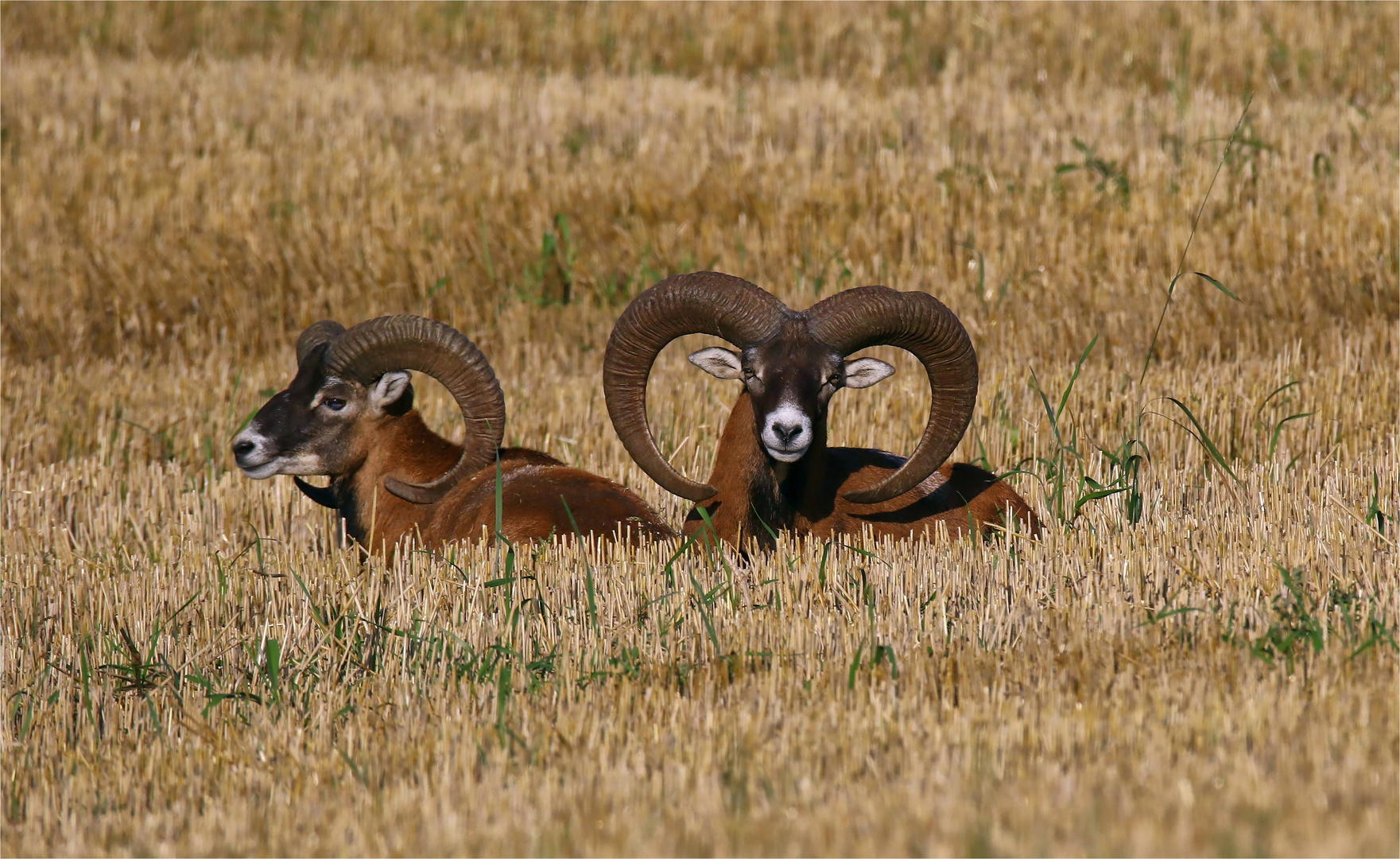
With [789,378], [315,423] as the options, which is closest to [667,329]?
[789,378]

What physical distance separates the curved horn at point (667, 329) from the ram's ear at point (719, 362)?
0.08 m

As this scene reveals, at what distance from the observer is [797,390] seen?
691cm

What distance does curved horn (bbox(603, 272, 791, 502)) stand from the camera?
7.16m

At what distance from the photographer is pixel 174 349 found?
13375mm

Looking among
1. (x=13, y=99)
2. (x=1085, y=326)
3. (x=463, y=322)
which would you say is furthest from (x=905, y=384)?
(x=13, y=99)

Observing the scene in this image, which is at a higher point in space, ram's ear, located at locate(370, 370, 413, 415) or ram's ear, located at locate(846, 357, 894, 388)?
ram's ear, located at locate(846, 357, 894, 388)

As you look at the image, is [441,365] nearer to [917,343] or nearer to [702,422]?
[702,422]

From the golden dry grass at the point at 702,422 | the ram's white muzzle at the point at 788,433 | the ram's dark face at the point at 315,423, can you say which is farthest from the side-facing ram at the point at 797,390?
the ram's dark face at the point at 315,423

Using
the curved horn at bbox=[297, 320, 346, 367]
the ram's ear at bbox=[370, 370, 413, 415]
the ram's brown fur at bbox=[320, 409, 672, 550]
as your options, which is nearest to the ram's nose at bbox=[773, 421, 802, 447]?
the ram's brown fur at bbox=[320, 409, 672, 550]

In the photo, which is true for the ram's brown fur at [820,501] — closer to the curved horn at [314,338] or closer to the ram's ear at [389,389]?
the ram's ear at [389,389]

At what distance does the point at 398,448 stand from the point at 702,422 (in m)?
2.20

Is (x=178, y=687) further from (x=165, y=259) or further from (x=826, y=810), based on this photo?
(x=165, y=259)

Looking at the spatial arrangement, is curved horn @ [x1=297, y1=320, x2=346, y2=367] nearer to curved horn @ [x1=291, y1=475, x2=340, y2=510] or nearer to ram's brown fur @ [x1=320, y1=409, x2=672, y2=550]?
ram's brown fur @ [x1=320, y1=409, x2=672, y2=550]

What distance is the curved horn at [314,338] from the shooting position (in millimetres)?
8379
